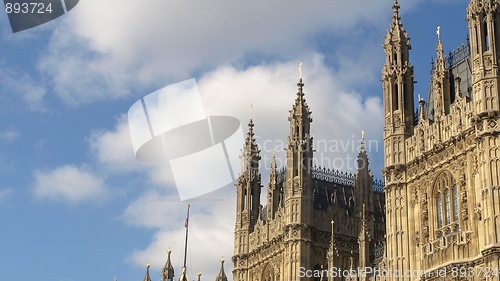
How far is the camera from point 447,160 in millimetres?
37188

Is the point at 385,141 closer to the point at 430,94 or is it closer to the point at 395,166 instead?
the point at 395,166

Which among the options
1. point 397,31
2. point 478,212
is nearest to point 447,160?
point 478,212

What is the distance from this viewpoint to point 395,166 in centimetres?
3997

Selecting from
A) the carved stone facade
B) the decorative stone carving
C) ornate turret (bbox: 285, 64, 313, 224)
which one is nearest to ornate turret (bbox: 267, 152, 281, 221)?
ornate turret (bbox: 285, 64, 313, 224)

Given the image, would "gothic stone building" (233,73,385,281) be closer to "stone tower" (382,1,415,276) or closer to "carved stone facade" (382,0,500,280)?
"stone tower" (382,1,415,276)

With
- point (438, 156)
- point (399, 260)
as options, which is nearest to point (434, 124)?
point (438, 156)

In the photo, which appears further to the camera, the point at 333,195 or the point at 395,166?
the point at 333,195

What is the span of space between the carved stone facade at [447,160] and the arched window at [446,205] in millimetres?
47

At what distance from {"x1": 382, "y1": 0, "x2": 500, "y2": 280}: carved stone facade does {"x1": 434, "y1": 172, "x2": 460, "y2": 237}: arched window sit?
0.05 meters

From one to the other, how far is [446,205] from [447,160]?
7.13 feet

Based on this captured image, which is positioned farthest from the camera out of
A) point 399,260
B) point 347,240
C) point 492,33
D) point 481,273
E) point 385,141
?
point 347,240

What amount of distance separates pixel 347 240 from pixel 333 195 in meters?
3.91

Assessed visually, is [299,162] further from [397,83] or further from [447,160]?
[447,160]

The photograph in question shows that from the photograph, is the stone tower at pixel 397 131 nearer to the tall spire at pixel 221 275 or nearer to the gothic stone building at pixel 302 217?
the gothic stone building at pixel 302 217
